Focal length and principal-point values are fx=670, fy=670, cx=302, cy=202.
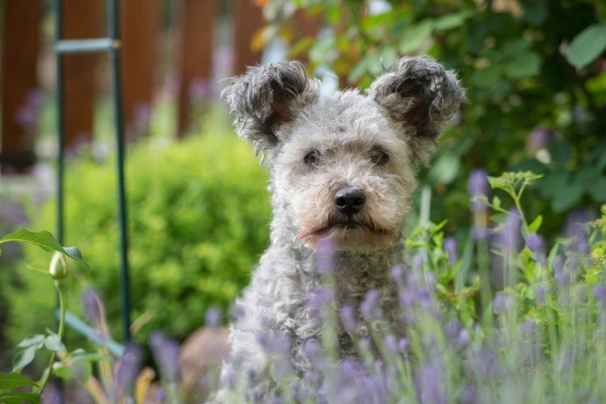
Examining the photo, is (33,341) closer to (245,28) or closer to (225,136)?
(225,136)

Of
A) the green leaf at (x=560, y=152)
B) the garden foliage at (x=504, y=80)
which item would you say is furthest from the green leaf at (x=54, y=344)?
the green leaf at (x=560, y=152)

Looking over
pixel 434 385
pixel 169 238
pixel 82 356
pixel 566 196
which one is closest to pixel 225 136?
pixel 169 238

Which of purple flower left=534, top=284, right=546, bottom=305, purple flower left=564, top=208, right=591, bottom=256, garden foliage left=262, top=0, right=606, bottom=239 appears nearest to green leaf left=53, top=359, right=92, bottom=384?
purple flower left=534, top=284, right=546, bottom=305

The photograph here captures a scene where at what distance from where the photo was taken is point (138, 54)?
5801mm

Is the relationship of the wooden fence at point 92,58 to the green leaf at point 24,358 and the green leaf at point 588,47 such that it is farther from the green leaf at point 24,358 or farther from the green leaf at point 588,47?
the green leaf at point 24,358

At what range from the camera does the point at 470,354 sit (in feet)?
6.04

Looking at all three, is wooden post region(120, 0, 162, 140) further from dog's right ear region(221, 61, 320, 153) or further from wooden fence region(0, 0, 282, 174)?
dog's right ear region(221, 61, 320, 153)

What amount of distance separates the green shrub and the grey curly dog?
1562 millimetres

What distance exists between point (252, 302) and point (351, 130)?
0.72m

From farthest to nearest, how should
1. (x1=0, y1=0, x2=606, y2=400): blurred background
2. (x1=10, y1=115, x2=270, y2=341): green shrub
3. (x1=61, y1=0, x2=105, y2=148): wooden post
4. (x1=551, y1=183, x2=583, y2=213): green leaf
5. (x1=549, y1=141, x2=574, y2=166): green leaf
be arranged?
(x1=61, y1=0, x2=105, y2=148): wooden post < (x1=10, y1=115, x2=270, y2=341): green shrub < (x1=0, y1=0, x2=606, y2=400): blurred background < (x1=549, y1=141, x2=574, y2=166): green leaf < (x1=551, y1=183, x2=583, y2=213): green leaf

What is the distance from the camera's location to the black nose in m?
2.19

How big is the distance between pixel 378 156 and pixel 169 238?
2.06m

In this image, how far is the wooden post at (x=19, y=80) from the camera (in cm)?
569

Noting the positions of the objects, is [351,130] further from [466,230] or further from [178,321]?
[178,321]
